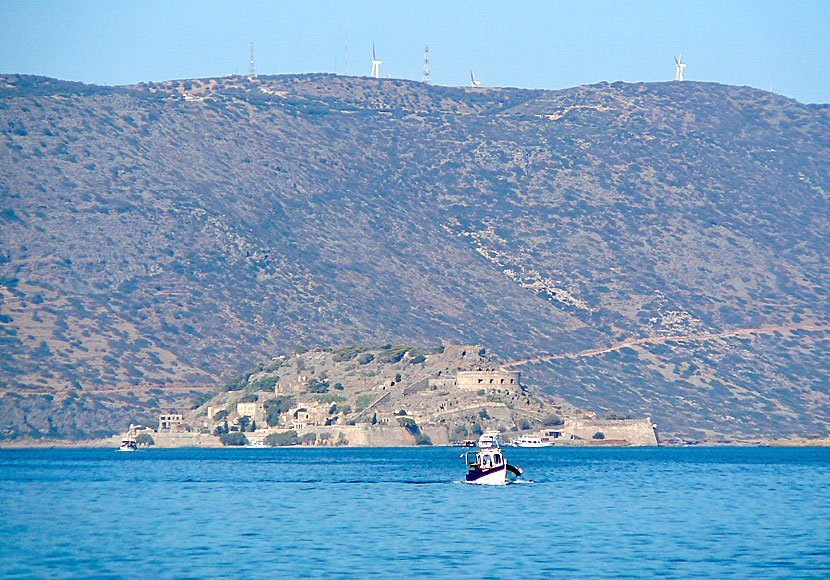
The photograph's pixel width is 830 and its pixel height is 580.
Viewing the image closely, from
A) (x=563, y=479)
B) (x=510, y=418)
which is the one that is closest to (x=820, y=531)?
(x=563, y=479)

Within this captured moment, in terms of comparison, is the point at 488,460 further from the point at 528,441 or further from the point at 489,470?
the point at 528,441

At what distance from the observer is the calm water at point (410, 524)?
5762 centimetres

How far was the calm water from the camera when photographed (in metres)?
57.6

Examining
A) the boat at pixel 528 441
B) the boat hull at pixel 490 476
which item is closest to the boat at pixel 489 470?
the boat hull at pixel 490 476

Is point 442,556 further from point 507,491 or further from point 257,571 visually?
point 507,491

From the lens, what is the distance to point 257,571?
2215 inches

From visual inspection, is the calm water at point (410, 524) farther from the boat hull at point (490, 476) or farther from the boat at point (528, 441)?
the boat at point (528, 441)

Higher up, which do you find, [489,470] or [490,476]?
[489,470]

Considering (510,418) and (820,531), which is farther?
(510,418)

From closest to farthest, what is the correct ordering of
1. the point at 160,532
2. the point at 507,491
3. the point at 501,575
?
the point at 501,575 → the point at 160,532 → the point at 507,491

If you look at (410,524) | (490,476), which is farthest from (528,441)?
(410,524)

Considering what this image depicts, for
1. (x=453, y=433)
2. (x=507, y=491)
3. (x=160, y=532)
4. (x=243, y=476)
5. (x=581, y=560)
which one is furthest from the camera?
(x=453, y=433)

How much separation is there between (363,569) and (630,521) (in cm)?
2247

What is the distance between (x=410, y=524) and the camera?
244ft
